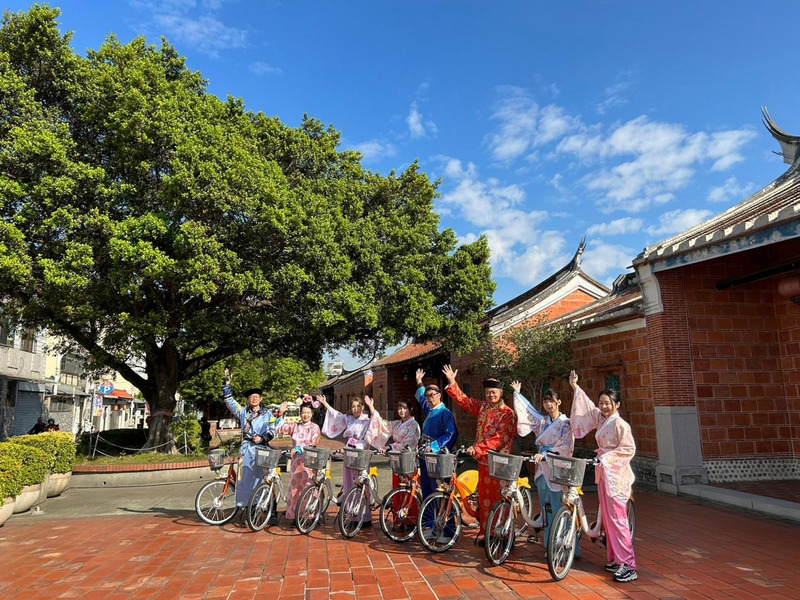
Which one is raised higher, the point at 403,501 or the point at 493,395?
the point at 493,395

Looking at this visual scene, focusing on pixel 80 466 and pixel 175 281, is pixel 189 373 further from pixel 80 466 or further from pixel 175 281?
pixel 175 281

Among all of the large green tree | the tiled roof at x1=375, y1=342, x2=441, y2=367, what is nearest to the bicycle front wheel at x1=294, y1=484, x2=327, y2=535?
the large green tree

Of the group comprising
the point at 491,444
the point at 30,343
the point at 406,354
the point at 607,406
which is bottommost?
the point at 491,444

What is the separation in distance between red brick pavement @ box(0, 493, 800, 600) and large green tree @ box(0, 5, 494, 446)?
5123mm

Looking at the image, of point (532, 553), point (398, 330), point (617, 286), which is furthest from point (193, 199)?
point (617, 286)

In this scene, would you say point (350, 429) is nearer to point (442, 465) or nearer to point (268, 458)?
point (268, 458)

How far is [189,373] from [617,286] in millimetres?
12440

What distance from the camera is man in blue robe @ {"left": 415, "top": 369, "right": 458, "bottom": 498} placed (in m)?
6.44

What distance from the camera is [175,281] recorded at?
1097 centimetres

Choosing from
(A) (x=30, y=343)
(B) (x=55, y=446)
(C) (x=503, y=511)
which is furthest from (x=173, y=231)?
(A) (x=30, y=343)

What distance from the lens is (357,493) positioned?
671 centimetres

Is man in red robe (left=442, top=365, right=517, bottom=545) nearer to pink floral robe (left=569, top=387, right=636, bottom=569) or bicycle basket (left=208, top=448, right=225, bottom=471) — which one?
pink floral robe (left=569, top=387, right=636, bottom=569)

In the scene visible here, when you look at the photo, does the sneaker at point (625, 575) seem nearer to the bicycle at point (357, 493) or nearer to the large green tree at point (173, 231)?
the bicycle at point (357, 493)

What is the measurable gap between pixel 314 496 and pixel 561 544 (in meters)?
3.17
